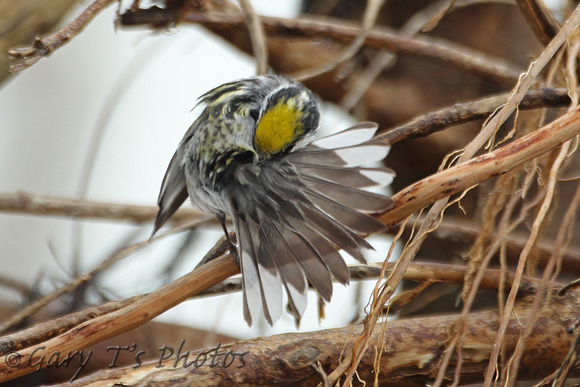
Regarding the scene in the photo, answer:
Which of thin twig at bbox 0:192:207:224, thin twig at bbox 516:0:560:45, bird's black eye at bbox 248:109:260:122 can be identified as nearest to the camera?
thin twig at bbox 516:0:560:45

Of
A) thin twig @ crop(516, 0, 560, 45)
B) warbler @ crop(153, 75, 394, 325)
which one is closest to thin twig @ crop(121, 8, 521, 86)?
warbler @ crop(153, 75, 394, 325)

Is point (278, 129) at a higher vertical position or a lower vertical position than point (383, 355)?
higher

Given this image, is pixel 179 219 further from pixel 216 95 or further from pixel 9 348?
pixel 9 348

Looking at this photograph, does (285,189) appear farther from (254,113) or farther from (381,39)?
(381,39)

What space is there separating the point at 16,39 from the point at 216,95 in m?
0.64

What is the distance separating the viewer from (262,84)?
176 cm

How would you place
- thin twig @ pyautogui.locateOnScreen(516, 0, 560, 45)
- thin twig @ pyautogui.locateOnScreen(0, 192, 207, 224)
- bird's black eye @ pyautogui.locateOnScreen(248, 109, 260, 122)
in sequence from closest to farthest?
thin twig @ pyautogui.locateOnScreen(516, 0, 560, 45)
bird's black eye @ pyautogui.locateOnScreen(248, 109, 260, 122)
thin twig @ pyautogui.locateOnScreen(0, 192, 207, 224)

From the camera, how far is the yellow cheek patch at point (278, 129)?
4.58ft

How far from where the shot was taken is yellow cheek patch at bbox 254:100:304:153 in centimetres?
140

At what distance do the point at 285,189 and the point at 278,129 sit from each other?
0.14m

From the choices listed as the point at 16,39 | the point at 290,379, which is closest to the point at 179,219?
the point at 16,39

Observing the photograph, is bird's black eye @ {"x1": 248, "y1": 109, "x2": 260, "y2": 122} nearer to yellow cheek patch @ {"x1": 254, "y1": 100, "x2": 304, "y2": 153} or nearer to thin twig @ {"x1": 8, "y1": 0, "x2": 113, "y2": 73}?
yellow cheek patch @ {"x1": 254, "y1": 100, "x2": 304, "y2": 153}

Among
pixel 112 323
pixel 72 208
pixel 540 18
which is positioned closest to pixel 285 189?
pixel 112 323

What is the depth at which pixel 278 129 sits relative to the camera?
1.40 meters
